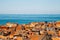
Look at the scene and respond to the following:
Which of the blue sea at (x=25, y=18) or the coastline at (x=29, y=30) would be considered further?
the blue sea at (x=25, y=18)

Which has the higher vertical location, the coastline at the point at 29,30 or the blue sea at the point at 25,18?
the blue sea at the point at 25,18

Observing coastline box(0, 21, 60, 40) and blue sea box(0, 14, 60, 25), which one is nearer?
coastline box(0, 21, 60, 40)

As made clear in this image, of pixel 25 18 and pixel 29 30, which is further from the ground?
pixel 25 18

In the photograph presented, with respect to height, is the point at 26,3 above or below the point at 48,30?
above

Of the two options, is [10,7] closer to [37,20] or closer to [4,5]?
[4,5]

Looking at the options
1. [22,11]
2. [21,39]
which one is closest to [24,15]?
[22,11]

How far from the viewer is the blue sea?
2.77 meters

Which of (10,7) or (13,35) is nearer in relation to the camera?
(13,35)

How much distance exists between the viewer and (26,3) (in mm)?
2838

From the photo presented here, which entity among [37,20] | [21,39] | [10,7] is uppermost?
[10,7]

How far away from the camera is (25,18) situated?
2770mm

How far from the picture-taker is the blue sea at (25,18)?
9.10 ft

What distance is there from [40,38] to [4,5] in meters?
0.90

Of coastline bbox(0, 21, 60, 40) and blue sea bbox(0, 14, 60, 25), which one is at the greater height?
blue sea bbox(0, 14, 60, 25)
